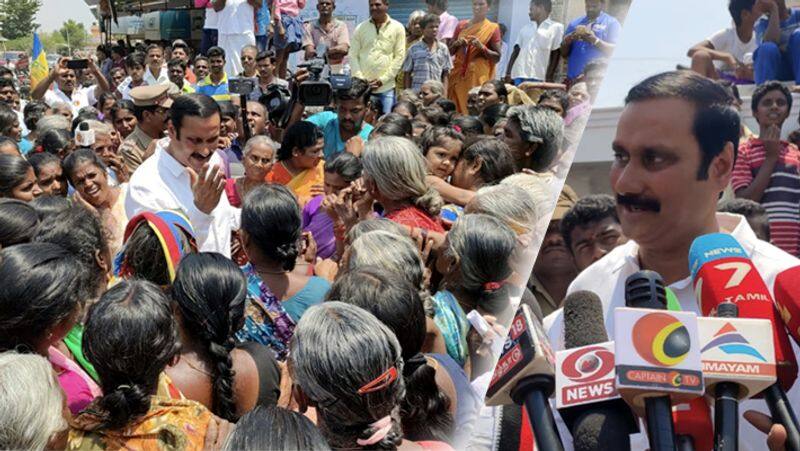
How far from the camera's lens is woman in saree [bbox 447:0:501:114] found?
6992 millimetres

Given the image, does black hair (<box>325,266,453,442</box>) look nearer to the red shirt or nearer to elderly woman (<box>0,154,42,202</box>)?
the red shirt

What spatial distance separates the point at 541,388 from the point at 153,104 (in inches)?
214

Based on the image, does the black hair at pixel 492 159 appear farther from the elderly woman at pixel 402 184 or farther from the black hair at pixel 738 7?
the black hair at pixel 738 7

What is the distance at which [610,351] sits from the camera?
884 mm

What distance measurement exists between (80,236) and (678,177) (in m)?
2.38

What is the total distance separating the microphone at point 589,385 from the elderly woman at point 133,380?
110cm

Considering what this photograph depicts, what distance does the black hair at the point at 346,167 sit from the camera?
13.5ft

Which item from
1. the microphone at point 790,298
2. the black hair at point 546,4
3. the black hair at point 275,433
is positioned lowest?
the black hair at point 275,433

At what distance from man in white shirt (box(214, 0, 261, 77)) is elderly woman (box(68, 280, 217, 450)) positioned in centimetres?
785

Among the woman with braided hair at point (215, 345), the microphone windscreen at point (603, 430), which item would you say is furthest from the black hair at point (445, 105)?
the microphone windscreen at point (603, 430)

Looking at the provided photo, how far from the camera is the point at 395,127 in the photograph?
501cm

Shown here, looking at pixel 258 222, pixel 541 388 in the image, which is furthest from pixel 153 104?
pixel 541 388

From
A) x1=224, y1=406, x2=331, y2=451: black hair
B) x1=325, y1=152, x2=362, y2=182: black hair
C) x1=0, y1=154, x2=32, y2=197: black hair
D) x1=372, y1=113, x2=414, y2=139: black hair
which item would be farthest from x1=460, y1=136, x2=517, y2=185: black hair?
x1=224, y1=406, x2=331, y2=451: black hair

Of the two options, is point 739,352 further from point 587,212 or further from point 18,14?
point 18,14
